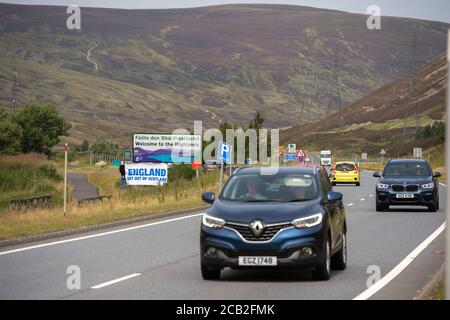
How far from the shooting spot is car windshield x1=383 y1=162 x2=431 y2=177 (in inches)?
1282

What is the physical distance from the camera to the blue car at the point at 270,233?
13219 millimetres

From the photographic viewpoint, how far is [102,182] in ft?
244

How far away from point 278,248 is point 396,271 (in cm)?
236

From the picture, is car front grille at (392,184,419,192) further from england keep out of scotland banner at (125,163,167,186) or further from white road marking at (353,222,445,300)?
england keep out of scotland banner at (125,163,167,186)

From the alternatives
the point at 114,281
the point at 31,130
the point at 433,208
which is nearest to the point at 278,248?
the point at 114,281

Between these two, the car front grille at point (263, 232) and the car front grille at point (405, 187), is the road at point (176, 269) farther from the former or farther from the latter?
the car front grille at point (405, 187)

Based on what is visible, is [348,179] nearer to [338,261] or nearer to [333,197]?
[338,261]

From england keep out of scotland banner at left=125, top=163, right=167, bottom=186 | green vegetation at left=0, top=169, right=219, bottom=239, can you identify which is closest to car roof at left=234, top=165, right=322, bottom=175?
green vegetation at left=0, top=169, right=219, bottom=239

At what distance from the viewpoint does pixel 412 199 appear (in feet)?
102

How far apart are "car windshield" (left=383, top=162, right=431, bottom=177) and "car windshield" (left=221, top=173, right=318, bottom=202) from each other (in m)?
18.3

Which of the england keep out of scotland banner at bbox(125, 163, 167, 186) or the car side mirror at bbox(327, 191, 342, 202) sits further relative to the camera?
the england keep out of scotland banner at bbox(125, 163, 167, 186)
